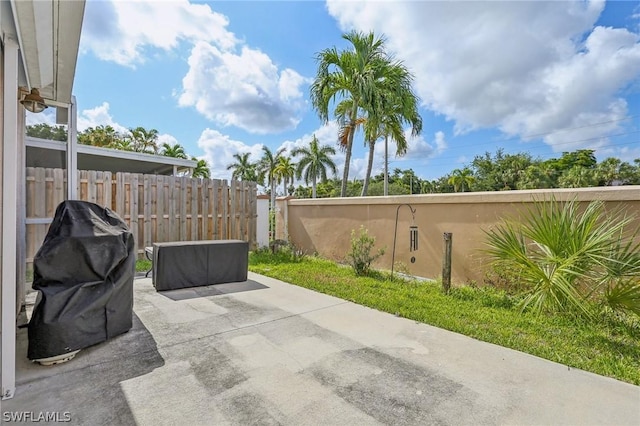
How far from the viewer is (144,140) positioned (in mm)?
26469

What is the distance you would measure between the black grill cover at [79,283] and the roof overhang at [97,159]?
2154mm

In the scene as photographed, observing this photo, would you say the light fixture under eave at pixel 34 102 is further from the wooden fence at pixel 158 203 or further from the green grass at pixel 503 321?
the green grass at pixel 503 321

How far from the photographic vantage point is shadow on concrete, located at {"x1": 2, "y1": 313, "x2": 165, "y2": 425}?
2.10 metres

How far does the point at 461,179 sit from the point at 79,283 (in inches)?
1582

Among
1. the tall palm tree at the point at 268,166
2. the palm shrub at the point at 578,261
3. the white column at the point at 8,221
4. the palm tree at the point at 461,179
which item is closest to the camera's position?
the white column at the point at 8,221

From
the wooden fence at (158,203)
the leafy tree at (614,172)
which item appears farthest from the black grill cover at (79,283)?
the leafy tree at (614,172)

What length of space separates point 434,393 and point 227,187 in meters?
7.69

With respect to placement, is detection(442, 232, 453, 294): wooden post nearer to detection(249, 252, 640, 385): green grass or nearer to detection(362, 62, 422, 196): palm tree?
detection(249, 252, 640, 385): green grass

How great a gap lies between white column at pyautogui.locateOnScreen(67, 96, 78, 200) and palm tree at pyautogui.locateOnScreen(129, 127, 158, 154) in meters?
24.8

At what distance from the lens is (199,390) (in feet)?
7.70

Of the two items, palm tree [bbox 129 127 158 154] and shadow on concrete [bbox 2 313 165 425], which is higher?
palm tree [bbox 129 127 158 154]

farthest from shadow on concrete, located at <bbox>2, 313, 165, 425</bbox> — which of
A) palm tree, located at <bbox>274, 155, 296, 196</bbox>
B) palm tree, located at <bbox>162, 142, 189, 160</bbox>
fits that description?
palm tree, located at <bbox>274, 155, 296, 196</bbox>

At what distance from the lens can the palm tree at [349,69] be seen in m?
8.70

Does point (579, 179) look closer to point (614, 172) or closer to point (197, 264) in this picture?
point (614, 172)
